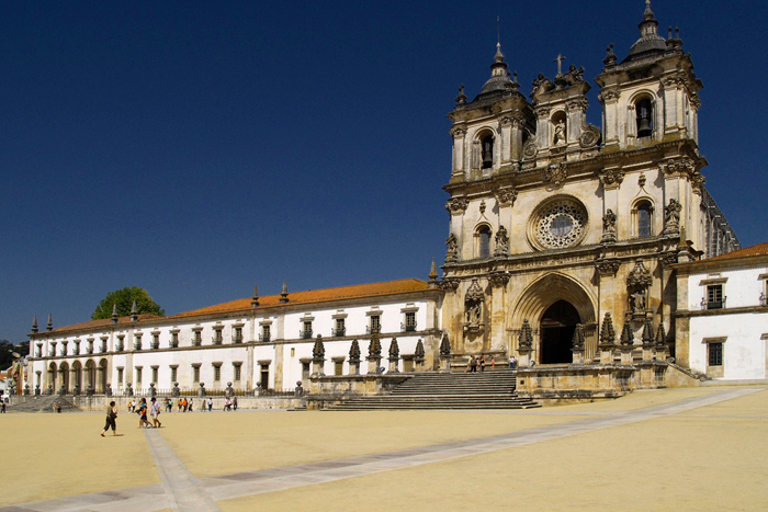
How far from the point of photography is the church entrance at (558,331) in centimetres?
4322

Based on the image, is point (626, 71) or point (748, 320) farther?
point (626, 71)

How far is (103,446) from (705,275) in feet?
A: 91.5

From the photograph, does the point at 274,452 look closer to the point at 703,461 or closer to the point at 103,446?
the point at 103,446

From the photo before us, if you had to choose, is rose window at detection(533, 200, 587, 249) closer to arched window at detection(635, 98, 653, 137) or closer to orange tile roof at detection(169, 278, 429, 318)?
arched window at detection(635, 98, 653, 137)

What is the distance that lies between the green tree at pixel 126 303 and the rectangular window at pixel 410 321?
151ft

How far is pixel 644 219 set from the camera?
40125 millimetres

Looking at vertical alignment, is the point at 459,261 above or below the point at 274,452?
above

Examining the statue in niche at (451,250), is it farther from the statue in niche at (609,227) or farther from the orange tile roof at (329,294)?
the statue in niche at (609,227)

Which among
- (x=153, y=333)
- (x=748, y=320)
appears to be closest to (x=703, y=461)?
(x=748, y=320)

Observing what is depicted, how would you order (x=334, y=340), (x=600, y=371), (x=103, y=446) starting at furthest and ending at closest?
(x=334, y=340) → (x=600, y=371) → (x=103, y=446)

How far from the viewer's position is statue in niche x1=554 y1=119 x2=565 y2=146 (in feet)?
144

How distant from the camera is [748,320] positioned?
34.8 m

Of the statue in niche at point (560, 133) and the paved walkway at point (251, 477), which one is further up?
the statue in niche at point (560, 133)

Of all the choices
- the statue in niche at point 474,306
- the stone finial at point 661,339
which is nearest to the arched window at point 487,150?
the statue in niche at point 474,306
